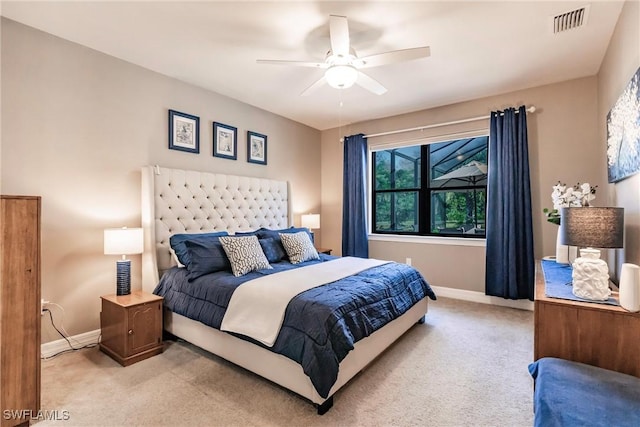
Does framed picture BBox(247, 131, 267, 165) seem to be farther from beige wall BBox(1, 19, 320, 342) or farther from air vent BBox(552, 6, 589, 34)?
air vent BBox(552, 6, 589, 34)

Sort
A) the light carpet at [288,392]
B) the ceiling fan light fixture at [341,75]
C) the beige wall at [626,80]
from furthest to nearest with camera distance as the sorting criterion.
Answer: the ceiling fan light fixture at [341,75]
the beige wall at [626,80]
the light carpet at [288,392]

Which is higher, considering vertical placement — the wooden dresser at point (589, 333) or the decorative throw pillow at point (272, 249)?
the decorative throw pillow at point (272, 249)

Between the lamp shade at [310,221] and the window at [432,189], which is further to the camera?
the lamp shade at [310,221]

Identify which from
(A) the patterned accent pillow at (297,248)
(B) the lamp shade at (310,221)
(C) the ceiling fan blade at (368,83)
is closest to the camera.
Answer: (C) the ceiling fan blade at (368,83)

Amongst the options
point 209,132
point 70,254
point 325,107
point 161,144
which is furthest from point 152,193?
point 325,107

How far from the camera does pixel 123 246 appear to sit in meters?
2.58

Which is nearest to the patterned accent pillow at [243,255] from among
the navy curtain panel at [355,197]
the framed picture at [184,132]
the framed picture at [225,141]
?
the framed picture at [184,132]

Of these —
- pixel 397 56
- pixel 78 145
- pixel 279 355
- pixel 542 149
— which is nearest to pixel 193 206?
pixel 78 145

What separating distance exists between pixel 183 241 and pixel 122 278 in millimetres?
575

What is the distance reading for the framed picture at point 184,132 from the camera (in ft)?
11.1

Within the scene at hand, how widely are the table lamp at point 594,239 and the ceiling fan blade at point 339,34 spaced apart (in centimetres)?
182

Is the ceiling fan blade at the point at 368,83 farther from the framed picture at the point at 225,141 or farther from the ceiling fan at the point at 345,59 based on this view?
the framed picture at the point at 225,141

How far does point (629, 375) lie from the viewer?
1426 mm

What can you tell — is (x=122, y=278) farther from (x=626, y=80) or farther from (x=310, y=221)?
(x=626, y=80)
